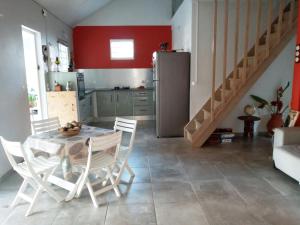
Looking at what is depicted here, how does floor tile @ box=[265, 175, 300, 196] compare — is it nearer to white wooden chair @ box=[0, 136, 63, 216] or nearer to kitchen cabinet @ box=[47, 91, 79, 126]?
white wooden chair @ box=[0, 136, 63, 216]

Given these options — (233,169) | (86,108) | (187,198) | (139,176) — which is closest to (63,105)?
(86,108)

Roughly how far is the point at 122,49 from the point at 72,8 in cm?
214

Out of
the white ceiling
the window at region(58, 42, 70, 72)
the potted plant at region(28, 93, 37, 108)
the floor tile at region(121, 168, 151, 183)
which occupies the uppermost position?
the white ceiling

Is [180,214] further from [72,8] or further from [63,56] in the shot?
[63,56]

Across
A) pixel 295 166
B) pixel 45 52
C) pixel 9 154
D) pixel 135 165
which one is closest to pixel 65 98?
pixel 45 52

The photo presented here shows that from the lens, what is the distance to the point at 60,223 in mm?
2328

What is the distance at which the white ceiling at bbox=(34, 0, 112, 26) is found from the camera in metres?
4.97

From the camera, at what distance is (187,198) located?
9.05ft

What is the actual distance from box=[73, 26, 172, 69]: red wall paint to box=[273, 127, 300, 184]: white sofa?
496 cm

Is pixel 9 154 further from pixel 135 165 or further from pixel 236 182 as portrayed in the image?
pixel 236 182

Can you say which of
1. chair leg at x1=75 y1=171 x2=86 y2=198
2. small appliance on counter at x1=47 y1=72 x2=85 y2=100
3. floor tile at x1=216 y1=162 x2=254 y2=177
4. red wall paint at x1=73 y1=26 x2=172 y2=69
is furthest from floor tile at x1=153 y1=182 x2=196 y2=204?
red wall paint at x1=73 y1=26 x2=172 y2=69

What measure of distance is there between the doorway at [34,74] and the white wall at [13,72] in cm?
31

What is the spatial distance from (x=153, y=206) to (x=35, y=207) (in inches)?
49.4

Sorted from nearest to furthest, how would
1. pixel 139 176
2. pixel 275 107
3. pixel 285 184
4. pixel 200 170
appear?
pixel 285 184 < pixel 139 176 < pixel 200 170 < pixel 275 107
